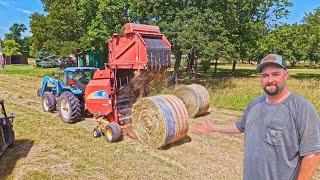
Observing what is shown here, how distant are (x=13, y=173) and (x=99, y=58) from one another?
3051 cm

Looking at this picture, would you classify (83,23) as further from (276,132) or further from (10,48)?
(10,48)

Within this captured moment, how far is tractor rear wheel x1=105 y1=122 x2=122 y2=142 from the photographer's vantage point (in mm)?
9133

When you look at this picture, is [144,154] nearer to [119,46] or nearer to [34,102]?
[119,46]

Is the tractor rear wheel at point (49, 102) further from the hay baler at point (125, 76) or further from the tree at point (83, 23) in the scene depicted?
the tree at point (83, 23)

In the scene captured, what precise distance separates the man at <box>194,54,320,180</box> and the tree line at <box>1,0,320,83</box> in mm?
17173

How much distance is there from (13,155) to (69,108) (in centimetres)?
313

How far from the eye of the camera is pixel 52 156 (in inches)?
318

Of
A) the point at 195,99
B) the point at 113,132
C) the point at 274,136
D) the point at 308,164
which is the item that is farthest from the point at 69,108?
the point at 308,164

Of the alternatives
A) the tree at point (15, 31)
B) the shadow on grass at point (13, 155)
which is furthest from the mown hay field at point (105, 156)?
the tree at point (15, 31)

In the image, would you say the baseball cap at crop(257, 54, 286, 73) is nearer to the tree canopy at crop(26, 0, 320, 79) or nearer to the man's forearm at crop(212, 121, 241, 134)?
A: the man's forearm at crop(212, 121, 241, 134)

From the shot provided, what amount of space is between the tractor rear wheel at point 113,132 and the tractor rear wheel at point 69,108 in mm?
2106

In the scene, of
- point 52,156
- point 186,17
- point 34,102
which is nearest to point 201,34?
point 186,17

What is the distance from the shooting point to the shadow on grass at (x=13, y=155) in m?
7.27

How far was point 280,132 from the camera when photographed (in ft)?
9.30
